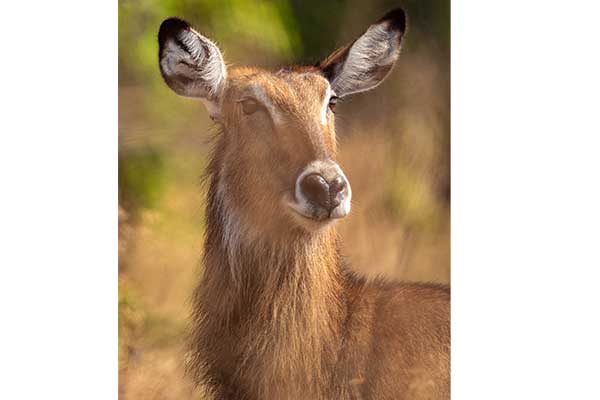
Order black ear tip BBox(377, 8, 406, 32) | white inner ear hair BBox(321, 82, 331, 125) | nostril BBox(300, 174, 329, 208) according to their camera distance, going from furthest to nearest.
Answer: black ear tip BBox(377, 8, 406, 32) < white inner ear hair BBox(321, 82, 331, 125) < nostril BBox(300, 174, 329, 208)

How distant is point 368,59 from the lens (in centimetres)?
303

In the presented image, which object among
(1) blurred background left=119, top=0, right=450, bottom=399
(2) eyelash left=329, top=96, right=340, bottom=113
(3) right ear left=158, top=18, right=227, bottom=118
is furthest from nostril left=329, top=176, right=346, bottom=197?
(3) right ear left=158, top=18, right=227, bottom=118

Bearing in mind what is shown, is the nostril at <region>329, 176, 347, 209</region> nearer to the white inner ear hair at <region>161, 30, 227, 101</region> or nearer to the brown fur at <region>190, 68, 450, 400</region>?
the brown fur at <region>190, 68, 450, 400</region>

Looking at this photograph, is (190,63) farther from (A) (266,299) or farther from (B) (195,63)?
(A) (266,299)

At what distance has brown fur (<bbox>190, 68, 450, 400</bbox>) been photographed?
287 centimetres

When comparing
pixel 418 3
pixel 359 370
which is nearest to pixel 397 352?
pixel 359 370

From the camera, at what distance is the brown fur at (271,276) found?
2.87 meters

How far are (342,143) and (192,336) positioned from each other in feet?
2.44

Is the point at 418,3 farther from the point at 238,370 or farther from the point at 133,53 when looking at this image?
the point at 238,370

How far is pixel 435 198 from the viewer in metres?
3.19

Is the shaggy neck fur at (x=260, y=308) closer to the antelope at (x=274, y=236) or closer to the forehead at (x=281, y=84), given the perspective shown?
the antelope at (x=274, y=236)

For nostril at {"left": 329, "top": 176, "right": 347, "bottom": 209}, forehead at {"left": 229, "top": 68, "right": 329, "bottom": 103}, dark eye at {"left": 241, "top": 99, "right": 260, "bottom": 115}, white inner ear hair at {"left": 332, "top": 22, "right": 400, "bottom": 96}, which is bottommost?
nostril at {"left": 329, "top": 176, "right": 347, "bottom": 209}

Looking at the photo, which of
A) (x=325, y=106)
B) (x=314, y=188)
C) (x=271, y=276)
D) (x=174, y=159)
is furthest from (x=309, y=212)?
(x=174, y=159)

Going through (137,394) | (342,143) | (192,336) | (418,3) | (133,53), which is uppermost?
(418,3)
